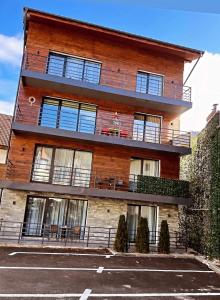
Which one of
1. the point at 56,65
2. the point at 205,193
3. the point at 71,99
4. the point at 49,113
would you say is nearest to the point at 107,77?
the point at 71,99

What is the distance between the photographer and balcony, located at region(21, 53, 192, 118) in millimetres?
13664

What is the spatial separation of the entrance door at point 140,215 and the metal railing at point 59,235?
0.68 ft

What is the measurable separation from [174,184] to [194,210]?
1731 millimetres

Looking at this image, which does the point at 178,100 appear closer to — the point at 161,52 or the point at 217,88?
the point at 217,88

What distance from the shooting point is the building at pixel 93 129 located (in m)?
13.3

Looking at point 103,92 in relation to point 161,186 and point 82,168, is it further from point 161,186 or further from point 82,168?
point 161,186

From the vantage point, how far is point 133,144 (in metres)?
14.0

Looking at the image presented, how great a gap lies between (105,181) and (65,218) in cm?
268

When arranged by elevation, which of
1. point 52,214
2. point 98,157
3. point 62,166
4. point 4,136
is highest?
point 4,136

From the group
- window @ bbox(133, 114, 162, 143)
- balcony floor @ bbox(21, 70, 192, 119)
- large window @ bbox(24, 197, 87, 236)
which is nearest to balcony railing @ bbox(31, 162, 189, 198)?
large window @ bbox(24, 197, 87, 236)

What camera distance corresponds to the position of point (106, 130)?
1455 cm

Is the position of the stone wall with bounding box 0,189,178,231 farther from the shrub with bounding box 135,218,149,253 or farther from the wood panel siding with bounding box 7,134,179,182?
the shrub with bounding box 135,218,149,253

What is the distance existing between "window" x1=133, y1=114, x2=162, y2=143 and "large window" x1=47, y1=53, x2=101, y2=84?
319 cm

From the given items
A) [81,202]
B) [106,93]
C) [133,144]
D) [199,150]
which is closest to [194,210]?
[199,150]
